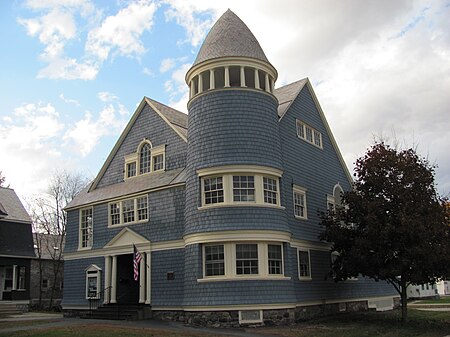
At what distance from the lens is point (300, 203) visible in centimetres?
2489

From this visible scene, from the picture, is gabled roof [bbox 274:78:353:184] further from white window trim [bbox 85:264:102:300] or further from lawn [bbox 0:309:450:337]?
white window trim [bbox 85:264:102:300]

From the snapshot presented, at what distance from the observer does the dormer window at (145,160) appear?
84.1ft

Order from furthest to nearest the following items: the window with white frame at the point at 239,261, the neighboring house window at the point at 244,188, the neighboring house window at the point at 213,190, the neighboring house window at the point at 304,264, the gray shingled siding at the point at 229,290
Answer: the neighboring house window at the point at 304,264 < the neighboring house window at the point at 213,190 < the neighboring house window at the point at 244,188 < the window with white frame at the point at 239,261 < the gray shingled siding at the point at 229,290

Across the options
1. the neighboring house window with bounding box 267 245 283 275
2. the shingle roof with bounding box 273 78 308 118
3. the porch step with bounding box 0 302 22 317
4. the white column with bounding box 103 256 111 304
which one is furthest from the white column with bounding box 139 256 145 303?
the porch step with bounding box 0 302 22 317

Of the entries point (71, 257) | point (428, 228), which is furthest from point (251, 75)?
point (71, 257)

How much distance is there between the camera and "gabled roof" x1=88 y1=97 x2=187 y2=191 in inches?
1016

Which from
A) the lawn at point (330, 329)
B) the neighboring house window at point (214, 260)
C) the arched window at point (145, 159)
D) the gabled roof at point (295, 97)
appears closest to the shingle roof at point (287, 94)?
the gabled roof at point (295, 97)

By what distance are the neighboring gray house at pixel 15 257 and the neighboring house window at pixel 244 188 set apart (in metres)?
19.1

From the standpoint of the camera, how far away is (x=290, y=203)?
23.6 m

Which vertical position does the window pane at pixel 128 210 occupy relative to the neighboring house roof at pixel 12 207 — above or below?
below

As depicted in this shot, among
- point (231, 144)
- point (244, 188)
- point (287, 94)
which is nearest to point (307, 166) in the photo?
point (287, 94)

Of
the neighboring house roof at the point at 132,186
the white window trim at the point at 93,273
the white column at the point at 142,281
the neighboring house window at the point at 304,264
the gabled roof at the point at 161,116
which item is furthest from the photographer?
the white window trim at the point at 93,273

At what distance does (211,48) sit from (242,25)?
2474mm

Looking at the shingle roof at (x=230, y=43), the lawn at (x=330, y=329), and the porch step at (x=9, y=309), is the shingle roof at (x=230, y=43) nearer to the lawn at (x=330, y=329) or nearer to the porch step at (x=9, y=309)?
the lawn at (x=330, y=329)
